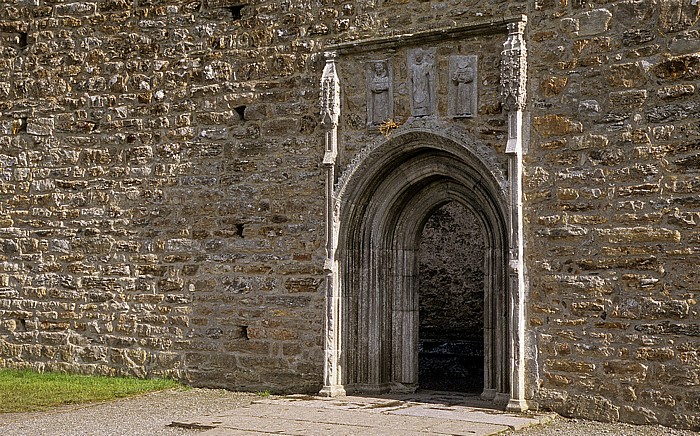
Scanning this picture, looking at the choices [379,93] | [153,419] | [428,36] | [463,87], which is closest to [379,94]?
[379,93]

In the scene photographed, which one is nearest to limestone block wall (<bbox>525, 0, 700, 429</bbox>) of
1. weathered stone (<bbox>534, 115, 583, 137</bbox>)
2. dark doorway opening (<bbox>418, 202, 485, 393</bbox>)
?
weathered stone (<bbox>534, 115, 583, 137</bbox>)

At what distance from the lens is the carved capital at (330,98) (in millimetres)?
8773

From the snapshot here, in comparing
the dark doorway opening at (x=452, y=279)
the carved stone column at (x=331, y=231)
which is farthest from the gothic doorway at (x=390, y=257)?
the dark doorway opening at (x=452, y=279)

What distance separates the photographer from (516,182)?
7965 millimetres

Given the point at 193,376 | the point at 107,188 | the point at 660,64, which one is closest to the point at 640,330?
Result: the point at 660,64

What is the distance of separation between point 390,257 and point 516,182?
152 cm

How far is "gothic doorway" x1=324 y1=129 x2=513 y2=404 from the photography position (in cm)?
847

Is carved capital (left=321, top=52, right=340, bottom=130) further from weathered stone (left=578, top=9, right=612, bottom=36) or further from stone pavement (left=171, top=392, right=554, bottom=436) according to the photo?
stone pavement (left=171, top=392, right=554, bottom=436)

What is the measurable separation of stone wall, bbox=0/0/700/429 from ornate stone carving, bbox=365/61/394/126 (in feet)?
0.33

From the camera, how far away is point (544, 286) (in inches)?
310

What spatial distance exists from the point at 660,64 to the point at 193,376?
492 cm

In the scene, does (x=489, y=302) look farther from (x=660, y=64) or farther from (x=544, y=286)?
(x=660, y=64)

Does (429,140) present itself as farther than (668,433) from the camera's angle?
Yes

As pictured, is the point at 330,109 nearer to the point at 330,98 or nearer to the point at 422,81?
the point at 330,98
